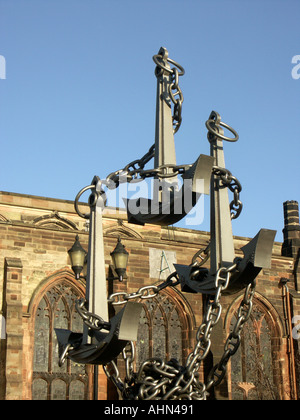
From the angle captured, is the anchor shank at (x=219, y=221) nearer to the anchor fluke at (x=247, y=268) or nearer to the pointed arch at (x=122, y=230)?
the anchor fluke at (x=247, y=268)

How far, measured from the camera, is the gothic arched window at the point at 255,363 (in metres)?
23.6

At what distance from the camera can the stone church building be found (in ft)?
67.9

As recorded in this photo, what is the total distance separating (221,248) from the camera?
242 inches

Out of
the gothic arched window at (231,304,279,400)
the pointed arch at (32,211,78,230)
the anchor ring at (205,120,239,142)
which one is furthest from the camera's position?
the pointed arch at (32,211,78,230)

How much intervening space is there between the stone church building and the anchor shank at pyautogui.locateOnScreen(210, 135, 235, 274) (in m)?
13.4

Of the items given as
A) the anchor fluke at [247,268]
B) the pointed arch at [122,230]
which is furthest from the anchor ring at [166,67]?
the pointed arch at [122,230]

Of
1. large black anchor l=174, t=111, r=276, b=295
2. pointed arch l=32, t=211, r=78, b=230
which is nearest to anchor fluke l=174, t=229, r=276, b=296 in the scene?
large black anchor l=174, t=111, r=276, b=295

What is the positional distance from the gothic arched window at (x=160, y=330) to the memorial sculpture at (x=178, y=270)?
1602cm

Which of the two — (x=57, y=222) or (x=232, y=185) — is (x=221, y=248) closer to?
(x=232, y=185)

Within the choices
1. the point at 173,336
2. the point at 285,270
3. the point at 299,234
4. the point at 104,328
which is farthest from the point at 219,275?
the point at 299,234

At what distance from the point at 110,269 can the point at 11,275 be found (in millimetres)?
2916

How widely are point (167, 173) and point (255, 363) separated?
61.1ft

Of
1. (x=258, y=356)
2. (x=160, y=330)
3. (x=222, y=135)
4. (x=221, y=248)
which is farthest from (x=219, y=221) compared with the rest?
(x=258, y=356)

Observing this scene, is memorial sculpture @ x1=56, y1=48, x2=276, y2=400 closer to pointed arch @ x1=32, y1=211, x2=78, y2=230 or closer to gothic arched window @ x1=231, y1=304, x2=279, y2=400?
gothic arched window @ x1=231, y1=304, x2=279, y2=400
